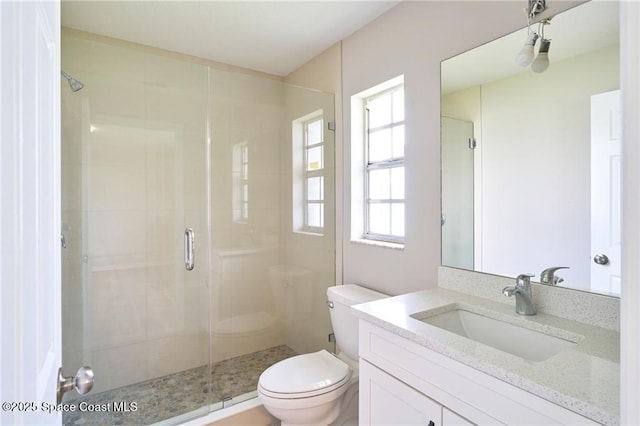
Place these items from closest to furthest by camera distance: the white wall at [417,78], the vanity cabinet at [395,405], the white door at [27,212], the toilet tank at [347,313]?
the white door at [27,212] < the vanity cabinet at [395,405] < the white wall at [417,78] < the toilet tank at [347,313]

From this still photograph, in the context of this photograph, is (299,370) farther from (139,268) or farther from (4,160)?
(4,160)

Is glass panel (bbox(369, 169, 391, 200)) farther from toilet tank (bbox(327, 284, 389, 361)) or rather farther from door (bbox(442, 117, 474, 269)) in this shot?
toilet tank (bbox(327, 284, 389, 361))

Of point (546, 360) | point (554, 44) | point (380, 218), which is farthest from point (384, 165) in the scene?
point (546, 360)

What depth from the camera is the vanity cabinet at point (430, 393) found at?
31.7 inches

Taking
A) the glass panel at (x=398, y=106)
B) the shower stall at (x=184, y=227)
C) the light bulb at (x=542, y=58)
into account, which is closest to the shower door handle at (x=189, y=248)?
the shower stall at (x=184, y=227)

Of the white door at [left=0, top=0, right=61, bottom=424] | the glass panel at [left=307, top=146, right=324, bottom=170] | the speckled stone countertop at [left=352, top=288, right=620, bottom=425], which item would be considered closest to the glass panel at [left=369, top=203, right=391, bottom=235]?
the glass panel at [left=307, top=146, right=324, bottom=170]

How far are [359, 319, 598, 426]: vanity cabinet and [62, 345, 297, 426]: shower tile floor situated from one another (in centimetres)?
124

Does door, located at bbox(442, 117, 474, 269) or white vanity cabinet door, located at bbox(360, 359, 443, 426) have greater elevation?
door, located at bbox(442, 117, 474, 269)

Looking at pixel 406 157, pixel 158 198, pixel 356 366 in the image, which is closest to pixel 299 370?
pixel 356 366

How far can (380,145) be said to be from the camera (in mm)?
2178

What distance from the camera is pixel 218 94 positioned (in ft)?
7.97

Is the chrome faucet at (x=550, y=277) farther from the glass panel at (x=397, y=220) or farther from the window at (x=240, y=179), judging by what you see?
the window at (x=240, y=179)

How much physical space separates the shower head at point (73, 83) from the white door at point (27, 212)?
1647 millimetres

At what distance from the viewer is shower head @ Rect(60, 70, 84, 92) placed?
1.93 meters
